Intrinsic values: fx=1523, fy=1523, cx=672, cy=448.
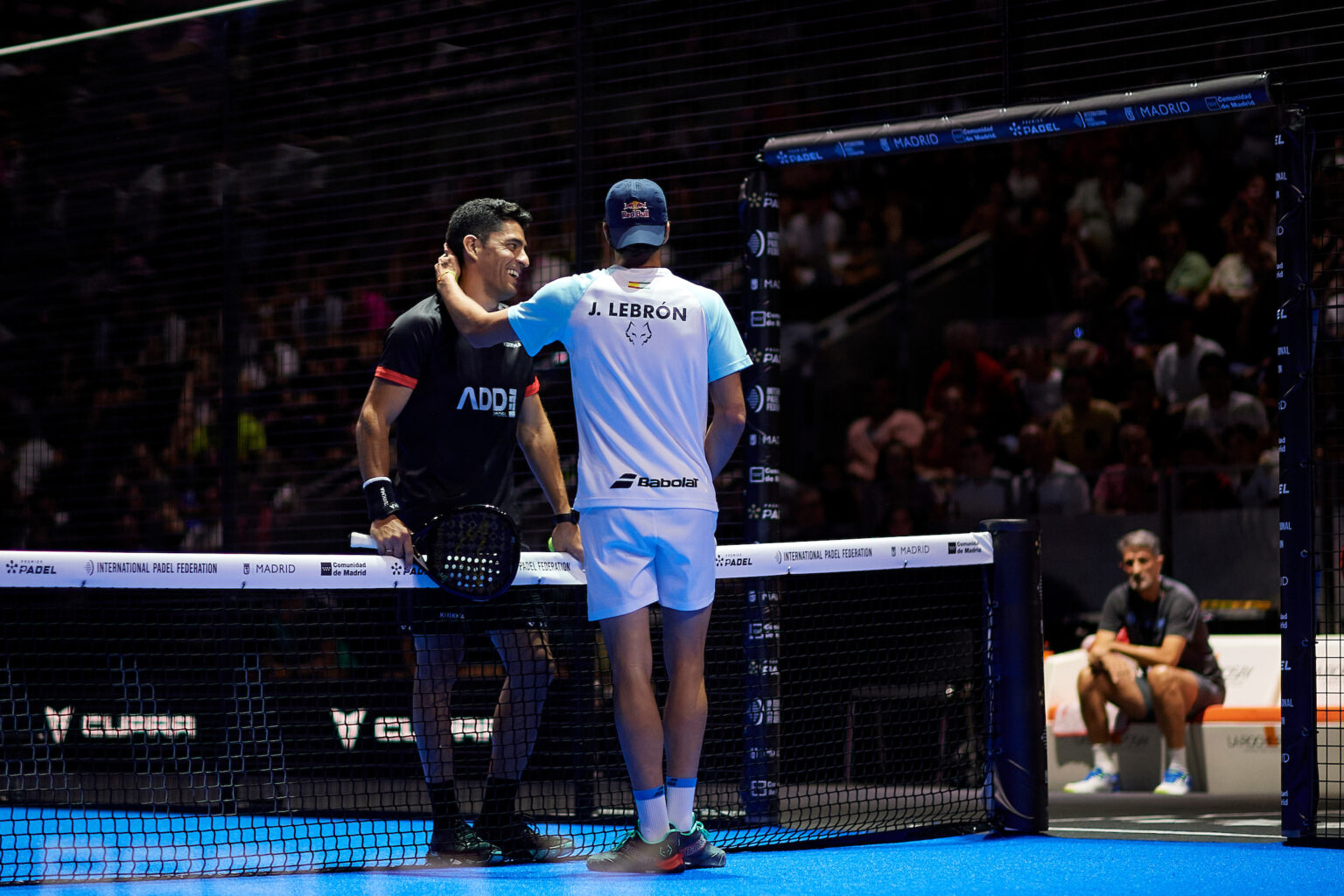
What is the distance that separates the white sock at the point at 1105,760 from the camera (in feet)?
26.1

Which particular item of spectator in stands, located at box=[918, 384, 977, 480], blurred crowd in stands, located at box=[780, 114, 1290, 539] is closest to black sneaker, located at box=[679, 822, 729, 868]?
blurred crowd in stands, located at box=[780, 114, 1290, 539]

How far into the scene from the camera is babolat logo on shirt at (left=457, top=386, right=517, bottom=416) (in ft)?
16.2

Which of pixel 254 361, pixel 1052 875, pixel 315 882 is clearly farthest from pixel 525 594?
pixel 254 361

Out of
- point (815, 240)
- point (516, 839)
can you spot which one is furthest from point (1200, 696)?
point (815, 240)

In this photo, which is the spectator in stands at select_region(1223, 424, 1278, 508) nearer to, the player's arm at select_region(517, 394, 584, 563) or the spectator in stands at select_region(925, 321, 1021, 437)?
the spectator in stands at select_region(925, 321, 1021, 437)

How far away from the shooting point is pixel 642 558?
14.5 ft

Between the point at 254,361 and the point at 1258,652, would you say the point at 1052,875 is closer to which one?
the point at 1258,652

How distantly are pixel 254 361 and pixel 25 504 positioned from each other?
5.26ft

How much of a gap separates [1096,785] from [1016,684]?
2.64 meters

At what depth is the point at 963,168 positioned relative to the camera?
12.6 m

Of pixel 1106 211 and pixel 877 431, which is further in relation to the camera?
pixel 1106 211

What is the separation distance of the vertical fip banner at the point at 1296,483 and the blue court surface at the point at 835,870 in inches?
10.1

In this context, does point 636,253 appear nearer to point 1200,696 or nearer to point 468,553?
point 468,553

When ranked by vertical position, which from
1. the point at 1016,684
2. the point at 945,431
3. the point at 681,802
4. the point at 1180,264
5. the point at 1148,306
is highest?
the point at 1180,264
